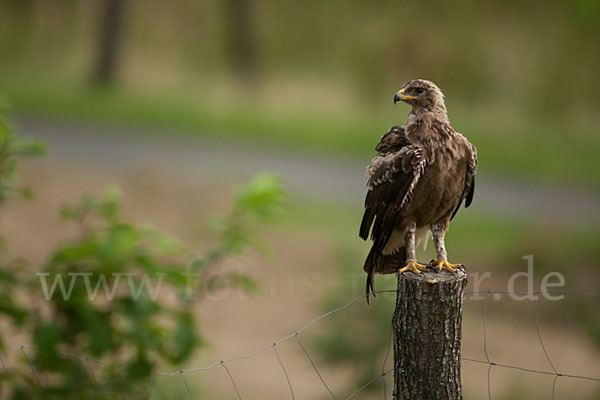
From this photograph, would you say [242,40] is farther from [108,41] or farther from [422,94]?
[422,94]

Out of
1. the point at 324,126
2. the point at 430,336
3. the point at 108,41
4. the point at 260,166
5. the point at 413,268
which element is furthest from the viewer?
the point at 108,41

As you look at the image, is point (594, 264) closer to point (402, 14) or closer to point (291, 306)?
point (291, 306)

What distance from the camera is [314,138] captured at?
32.7ft

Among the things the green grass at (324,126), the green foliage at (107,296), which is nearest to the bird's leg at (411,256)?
the green foliage at (107,296)

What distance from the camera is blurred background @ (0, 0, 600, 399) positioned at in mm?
5930

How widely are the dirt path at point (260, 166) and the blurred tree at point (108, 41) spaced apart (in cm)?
128

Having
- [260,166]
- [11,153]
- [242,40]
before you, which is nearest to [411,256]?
[11,153]

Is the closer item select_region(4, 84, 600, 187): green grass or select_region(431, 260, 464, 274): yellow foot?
select_region(431, 260, 464, 274): yellow foot

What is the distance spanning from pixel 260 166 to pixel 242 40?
273 centimetres

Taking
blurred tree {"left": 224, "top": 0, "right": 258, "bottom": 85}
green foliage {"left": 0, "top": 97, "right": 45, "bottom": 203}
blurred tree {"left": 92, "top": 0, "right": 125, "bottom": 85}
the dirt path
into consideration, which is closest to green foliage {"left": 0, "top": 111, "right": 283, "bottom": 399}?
green foliage {"left": 0, "top": 97, "right": 45, "bottom": 203}

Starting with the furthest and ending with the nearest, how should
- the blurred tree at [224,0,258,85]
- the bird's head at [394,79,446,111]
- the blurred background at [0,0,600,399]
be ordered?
the blurred tree at [224,0,258,85], the blurred background at [0,0,600,399], the bird's head at [394,79,446,111]

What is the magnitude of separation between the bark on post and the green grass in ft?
23.0

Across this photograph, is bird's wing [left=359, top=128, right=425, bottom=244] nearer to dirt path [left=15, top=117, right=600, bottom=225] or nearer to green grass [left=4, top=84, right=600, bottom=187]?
dirt path [left=15, top=117, right=600, bottom=225]

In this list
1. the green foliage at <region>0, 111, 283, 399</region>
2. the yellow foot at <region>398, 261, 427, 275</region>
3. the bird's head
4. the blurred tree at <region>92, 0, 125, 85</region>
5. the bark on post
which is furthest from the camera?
the blurred tree at <region>92, 0, 125, 85</region>
